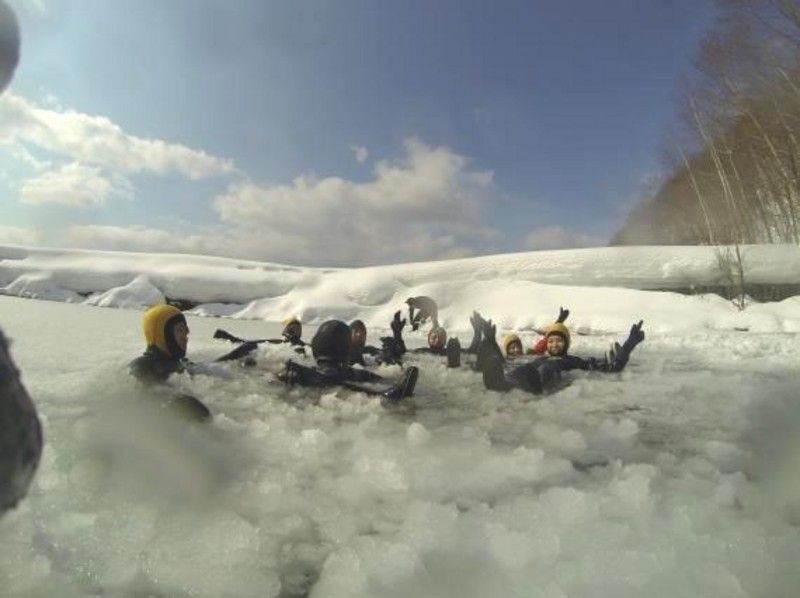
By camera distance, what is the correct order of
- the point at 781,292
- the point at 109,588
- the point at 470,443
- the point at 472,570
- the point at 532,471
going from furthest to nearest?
the point at 781,292
the point at 470,443
the point at 532,471
the point at 472,570
the point at 109,588

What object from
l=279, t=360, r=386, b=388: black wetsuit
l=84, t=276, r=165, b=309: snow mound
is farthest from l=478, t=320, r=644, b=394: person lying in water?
l=84, t=276, r=165, b=309: snow mound

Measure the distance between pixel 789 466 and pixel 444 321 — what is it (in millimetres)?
11644

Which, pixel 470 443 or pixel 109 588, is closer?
pixel 109 588

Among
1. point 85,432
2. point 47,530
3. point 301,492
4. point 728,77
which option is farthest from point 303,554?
point 728,77

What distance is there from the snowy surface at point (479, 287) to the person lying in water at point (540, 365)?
5940 mm

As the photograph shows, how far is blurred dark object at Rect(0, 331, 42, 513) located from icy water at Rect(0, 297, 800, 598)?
0.87 m

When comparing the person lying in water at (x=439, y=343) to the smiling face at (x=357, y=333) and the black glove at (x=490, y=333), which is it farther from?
the black glove at (x=490, y=333)

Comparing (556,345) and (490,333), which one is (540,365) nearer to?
(490,333)

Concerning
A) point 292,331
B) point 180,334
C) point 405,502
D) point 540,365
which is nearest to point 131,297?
point 292,331

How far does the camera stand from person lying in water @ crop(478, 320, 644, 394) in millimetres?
4820

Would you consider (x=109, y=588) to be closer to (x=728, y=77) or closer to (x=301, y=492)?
(x=301, y=492)

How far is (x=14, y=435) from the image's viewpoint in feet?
2.49

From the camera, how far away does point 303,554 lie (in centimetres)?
171

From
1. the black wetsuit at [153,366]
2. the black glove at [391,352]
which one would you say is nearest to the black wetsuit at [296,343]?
the black glove at [391,352]
